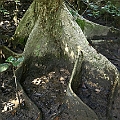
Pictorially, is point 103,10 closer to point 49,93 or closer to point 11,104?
point 49,93

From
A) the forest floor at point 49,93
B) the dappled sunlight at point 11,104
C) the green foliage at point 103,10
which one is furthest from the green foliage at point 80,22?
the dappled sunlight at point 11,104

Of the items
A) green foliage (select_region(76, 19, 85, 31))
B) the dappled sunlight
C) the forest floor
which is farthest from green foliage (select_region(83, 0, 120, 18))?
the dappled sunlight

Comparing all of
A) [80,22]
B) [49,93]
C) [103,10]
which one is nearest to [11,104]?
[49,93]

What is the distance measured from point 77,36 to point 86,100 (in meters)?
1.07

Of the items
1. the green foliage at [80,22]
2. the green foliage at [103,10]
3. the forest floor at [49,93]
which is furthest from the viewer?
the green foliage at [103,10]

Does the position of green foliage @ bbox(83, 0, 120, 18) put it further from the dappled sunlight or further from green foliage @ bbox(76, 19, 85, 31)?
the dappled sunlight

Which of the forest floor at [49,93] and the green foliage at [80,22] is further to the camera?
the green foliage at [80,22]

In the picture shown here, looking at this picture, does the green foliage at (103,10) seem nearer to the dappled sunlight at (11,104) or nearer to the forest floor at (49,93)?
the forest floor at (49,93)

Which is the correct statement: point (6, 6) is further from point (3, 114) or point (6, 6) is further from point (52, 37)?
point (3, 114)

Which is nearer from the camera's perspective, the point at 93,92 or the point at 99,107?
the point at 99,107

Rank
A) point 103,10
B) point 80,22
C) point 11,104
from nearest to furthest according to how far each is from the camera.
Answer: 1. point 11,104
2. point 80,22
3. point 103,10

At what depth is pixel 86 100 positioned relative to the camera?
12.6 feet

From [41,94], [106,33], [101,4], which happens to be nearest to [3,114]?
[41,94]

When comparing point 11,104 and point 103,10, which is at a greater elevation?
point 103,10
